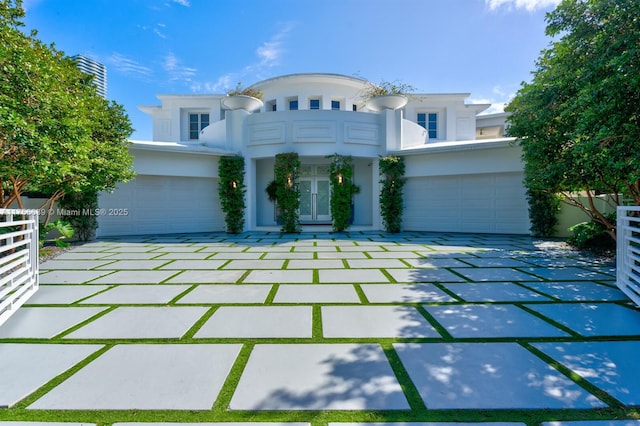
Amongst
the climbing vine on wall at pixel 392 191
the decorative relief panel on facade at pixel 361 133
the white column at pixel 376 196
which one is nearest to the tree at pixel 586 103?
the climbing vine on wall at pixel 392 191

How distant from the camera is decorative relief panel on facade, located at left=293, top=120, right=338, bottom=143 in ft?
31.7

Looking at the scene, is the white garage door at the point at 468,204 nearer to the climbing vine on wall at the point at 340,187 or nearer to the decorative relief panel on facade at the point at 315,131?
the climbing vine on wall at the point at 340,187

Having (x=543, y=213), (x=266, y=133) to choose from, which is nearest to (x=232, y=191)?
(x=266, y=133)

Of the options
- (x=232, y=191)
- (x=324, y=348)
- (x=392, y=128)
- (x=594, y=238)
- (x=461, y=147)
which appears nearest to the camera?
(x=324, y=348)

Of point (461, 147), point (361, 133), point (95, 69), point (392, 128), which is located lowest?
point (461, 147)

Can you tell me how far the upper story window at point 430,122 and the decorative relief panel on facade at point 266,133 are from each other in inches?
331

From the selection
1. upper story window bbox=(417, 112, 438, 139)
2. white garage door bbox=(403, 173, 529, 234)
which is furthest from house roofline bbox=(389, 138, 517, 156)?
upper story window bbox=(417, 112, 438, 139)

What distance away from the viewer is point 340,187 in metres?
9.70

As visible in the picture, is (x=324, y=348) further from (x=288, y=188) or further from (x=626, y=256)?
(x=288, y=188)

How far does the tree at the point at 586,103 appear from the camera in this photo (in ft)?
11.2

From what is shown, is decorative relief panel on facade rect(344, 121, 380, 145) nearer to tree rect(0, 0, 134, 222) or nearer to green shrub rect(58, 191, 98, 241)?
tree rect(0, 0, 134, 222)

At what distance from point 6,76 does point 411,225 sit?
10.8 meters

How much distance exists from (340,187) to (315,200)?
7.49ft

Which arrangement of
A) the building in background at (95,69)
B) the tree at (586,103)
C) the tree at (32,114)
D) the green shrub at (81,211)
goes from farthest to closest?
the green shrub at (81,211) < the building in background at (95,69) < the tree at (32,114) < the tree at (586,103)
